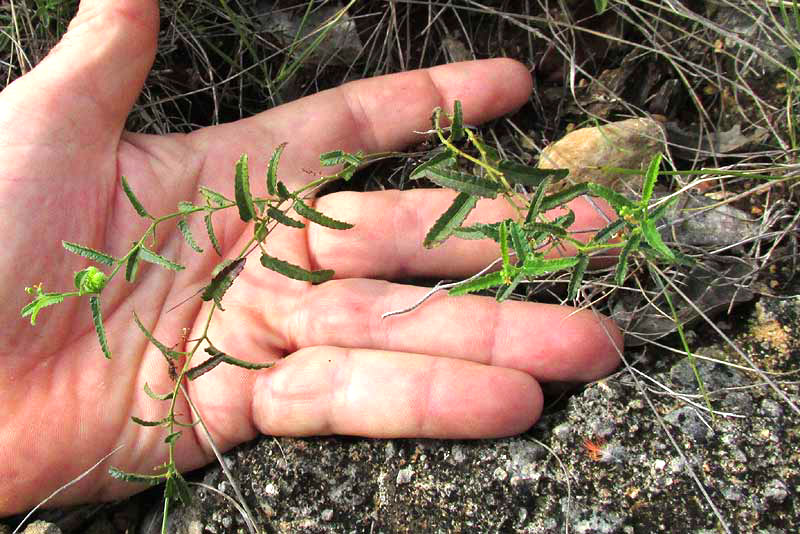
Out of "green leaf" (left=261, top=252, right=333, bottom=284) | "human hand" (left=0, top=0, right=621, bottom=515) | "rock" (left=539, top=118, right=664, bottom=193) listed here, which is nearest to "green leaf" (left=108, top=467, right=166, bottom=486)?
"human hand" (left=0, top=0, right=621, bottom=515)

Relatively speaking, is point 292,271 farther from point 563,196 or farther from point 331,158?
point 563,196

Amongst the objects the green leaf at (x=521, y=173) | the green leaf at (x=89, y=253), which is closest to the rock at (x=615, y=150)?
the green leaf at (x=521, y=173)

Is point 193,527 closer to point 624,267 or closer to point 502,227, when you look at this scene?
point 502,227

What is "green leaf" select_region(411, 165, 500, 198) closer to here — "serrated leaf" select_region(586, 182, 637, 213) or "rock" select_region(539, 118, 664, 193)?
"serrated leaf" select_region(586, 182, 637, 213)

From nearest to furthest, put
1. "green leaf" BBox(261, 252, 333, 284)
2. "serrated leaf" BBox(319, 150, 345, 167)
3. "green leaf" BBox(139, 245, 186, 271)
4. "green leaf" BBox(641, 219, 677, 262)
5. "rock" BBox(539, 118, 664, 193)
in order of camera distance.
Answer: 1. "green leaf" BBox(641, 219, 677, 262)
2. "green leaf" BBox(139, 245, 186, 271)
3. "green leaf" BBox(261, 252, 333, 284)
4. "serrated leaf" BBox(319, 150, 345, 167)
5. "rock" BBox(539, 118, 664, 193)

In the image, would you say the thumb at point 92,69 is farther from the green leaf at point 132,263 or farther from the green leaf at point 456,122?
the green leaf at point 456,122

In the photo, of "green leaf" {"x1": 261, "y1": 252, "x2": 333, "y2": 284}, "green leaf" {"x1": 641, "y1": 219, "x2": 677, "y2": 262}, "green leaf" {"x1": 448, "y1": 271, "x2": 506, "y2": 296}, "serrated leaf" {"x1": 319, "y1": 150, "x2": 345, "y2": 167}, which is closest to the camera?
"green leaf" {"x1": 641, "y1": 219, "x2": 677, "y2": 262}
